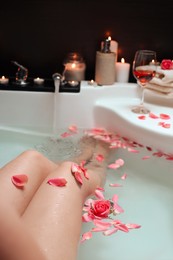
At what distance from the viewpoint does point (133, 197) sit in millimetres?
1439

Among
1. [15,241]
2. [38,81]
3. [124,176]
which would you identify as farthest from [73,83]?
[15,241]

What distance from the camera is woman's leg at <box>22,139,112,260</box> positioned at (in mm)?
841

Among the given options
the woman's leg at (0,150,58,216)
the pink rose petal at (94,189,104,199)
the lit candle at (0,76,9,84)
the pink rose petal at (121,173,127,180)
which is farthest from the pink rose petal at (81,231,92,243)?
the lit candle at (0,76,9,84)

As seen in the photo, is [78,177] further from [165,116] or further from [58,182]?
[165,116]

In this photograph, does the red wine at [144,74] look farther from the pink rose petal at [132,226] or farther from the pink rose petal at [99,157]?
the pink rose petal at [132,226]

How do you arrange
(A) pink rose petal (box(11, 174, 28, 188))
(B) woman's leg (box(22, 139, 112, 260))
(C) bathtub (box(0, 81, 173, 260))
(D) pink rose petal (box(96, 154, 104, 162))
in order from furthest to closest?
(D) pink rose petal (box(96, 154, 104, 162)), (C) bathtub (box(0, 81, 173, 260)), (A) pink rose petal (box(11, 174, 28, 188)), (B) woman's leg (box(22, 139, 112, 260))

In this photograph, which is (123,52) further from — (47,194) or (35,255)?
(35,255)

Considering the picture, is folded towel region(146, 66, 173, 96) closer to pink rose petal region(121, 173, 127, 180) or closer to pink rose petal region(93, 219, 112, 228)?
pink rose petal region(121, 173, 127, 180)

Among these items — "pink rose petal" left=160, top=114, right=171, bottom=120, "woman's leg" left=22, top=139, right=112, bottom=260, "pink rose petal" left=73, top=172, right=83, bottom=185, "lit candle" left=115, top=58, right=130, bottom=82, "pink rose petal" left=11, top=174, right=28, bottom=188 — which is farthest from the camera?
"lit candle" left=115, top=58, right=130, bottom=82

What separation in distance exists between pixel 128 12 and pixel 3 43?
75 centimetres

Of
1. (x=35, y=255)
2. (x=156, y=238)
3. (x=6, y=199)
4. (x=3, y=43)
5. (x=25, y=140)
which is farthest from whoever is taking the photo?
(x=3, y=43)

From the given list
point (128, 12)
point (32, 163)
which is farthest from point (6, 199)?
point (128, 12)

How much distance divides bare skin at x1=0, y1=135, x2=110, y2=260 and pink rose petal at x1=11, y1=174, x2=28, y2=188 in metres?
0.01

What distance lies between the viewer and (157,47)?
6.39 ft
